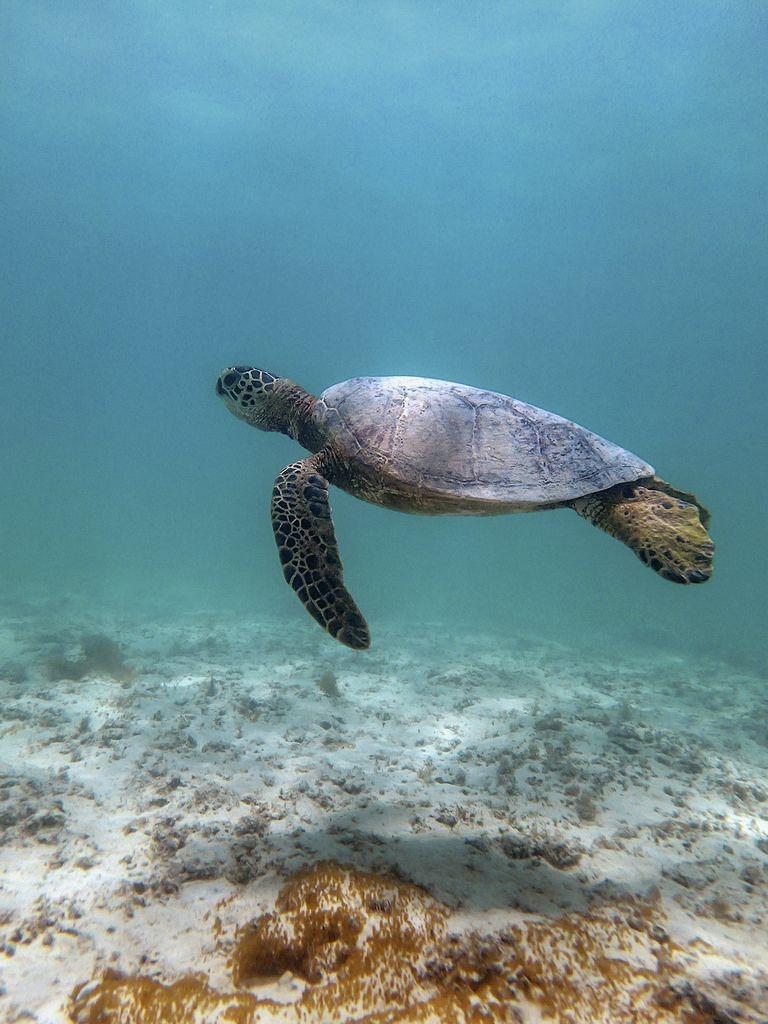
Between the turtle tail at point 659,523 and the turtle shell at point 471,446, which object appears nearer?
the turtle tail at point 659,523

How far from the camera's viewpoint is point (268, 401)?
22.6 ft

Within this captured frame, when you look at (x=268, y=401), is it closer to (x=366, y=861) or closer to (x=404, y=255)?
(x=366, y=861)

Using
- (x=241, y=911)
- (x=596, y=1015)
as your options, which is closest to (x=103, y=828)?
(x=241, y=911)

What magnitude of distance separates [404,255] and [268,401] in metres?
70.6

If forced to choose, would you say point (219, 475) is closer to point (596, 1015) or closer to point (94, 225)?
point (94, 225)

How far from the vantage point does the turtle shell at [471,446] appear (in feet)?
16.6

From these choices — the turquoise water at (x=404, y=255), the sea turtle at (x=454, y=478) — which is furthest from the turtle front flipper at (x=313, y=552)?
the turquoise water at (x=404, y=255)

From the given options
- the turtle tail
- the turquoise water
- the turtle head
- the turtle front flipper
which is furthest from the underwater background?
the turtle head

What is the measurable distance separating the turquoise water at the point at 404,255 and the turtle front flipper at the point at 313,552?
13971 millimetres

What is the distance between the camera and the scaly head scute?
6898mm

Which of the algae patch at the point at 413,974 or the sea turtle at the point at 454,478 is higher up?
the sea turtle at the point at 454,478

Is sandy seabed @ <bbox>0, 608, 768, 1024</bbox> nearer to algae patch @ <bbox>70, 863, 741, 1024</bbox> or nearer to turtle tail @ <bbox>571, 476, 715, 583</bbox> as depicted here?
algae patch @ <bbox>70, 863, 741, 1024</bbox>

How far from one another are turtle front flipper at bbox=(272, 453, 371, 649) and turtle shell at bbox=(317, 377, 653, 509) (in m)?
0.63

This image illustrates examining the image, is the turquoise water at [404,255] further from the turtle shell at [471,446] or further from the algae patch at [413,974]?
the algae patch at [413,974]
